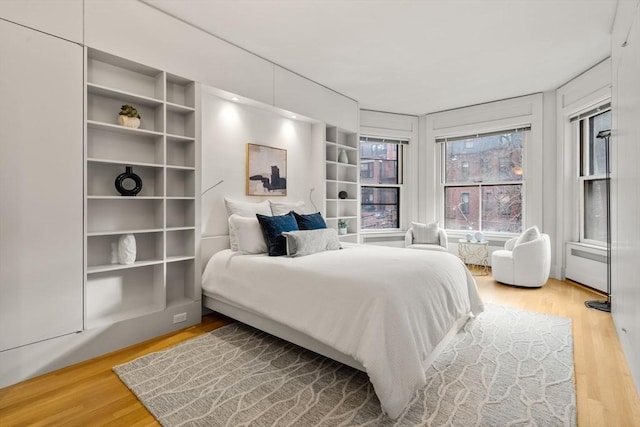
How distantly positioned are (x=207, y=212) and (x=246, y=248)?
0.64 metres

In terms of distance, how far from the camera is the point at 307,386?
202 centimetres

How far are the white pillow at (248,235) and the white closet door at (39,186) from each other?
126 cm

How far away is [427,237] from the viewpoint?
5.33m

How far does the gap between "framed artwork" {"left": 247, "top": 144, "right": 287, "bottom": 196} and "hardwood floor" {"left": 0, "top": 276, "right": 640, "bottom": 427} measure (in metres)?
1.73

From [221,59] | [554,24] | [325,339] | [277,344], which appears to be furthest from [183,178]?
[554,24]

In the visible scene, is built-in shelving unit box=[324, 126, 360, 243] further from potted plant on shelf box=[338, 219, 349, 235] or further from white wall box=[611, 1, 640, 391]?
white wall box=[611, 1, 640, 391]

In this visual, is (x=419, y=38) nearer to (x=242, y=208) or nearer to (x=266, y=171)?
(x=266, y=171)

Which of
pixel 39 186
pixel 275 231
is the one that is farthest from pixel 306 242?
pixel 39 186

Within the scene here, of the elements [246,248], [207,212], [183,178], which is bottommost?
[246,248]

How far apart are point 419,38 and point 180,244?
3212 millimetres

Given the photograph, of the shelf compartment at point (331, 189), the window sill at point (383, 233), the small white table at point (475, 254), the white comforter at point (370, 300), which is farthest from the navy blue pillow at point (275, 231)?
the small white table at point (475, 254)

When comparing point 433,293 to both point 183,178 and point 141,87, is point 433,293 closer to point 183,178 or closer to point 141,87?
point 183,178

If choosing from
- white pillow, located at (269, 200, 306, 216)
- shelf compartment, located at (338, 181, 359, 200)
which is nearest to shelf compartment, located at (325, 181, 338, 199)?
shelf compartment, located at (338, 181, 359, 200)

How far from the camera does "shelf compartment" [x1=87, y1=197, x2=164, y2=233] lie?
2.61 m
